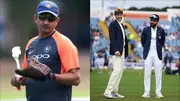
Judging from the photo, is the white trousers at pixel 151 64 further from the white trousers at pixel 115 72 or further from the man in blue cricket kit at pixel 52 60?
Answer: the man in blue cricket kit at pixel 52 60

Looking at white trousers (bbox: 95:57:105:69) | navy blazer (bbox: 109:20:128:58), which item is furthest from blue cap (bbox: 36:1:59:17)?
white trousers (bbox: 95:57:105:69)

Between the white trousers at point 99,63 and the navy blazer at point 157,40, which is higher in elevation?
the navy blazer at point 157,40

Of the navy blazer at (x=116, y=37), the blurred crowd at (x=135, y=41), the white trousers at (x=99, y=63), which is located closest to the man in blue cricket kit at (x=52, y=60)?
the navy blazer at (x=116, y=37)

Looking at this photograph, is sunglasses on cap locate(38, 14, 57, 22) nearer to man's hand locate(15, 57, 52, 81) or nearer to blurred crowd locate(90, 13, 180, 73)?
man's hand locate(15, 57, 52, 81)

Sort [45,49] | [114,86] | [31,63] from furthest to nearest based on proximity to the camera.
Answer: [114,86] → [45,49] → [31,63]

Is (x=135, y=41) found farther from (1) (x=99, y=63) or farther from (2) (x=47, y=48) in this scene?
(2) (x=47, y=48)

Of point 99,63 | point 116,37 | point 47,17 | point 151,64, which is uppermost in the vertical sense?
point 47,17

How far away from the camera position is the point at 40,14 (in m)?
3.16

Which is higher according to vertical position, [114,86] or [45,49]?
[45,49]

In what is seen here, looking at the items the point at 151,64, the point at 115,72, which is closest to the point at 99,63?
the point at 151,64

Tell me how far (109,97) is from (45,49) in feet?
18.7

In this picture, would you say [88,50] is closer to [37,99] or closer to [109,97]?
[109,97]

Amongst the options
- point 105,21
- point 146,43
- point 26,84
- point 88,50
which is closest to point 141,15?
point 105,21

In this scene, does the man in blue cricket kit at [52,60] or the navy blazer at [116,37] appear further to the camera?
the navy blazer at [116,37]
